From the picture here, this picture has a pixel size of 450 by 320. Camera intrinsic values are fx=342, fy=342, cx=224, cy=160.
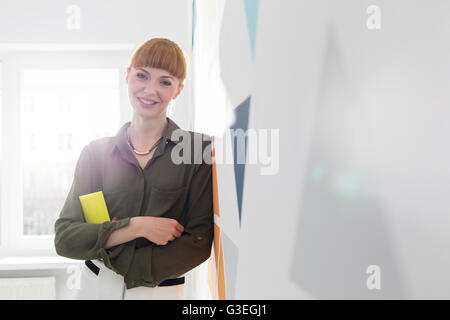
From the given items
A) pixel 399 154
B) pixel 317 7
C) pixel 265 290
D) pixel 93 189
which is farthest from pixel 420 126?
pixel 93 189

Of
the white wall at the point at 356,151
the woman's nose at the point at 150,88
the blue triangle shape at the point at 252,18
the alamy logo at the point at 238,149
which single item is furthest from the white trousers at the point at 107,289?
the blue triangle shape at the point at 252,18

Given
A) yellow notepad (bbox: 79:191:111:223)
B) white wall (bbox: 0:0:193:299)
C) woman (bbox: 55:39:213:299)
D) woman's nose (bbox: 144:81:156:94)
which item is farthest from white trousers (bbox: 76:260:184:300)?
white wall (bbox: 0:0:193:299)

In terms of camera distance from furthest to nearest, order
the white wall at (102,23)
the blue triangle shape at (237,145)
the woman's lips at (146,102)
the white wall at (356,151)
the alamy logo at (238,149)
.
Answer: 1. the white wall at (102,23)
2. the woman's lips at (146,102)
3. the blue triangle shape at (237,145)
4. the alamy logo at (238,149)
5. the white wall at (356,151)

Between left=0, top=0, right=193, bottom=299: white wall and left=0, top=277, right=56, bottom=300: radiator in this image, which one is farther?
left=0, top=0, right=193, bottom=299: white wall

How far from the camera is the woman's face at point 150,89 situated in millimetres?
968

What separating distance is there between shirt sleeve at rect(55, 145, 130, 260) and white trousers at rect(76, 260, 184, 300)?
0.26 feet

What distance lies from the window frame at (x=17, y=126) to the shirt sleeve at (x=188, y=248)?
1477 millimetres

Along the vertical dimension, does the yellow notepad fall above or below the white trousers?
above

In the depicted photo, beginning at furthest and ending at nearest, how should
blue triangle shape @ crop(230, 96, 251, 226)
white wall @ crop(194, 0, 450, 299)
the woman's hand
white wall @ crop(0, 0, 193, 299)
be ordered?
white wall @ crop(0, 0, 193, 299), the woman's hand, blue triangle shape @ crop(230, 96, 251, 226), white wall @ crop(194, 0, 450, 299)

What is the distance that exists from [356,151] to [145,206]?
81 cm

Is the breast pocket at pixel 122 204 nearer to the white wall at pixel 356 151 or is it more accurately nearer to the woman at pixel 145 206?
the woman at pixel 145 206

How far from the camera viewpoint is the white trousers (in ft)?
3.06

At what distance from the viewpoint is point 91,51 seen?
2.26 meters

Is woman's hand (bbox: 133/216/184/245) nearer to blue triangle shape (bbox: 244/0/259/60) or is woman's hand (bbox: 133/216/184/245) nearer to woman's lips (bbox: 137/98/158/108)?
woman's lips (bbox: 137/98/158/108)
